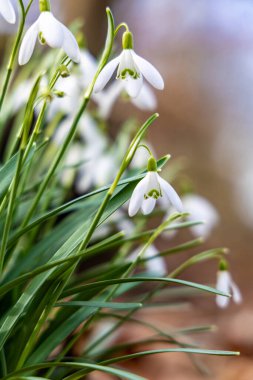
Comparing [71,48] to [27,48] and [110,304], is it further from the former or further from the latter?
[110,304]

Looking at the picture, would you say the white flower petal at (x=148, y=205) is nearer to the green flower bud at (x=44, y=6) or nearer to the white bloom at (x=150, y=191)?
the white bloom at (x=150, y=191)

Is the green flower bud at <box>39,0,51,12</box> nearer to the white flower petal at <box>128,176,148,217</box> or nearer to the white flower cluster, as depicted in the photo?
the white flower cluster

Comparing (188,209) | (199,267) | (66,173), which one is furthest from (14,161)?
(199,267)

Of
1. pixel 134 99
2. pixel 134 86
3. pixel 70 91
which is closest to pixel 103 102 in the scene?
pixel 70 91

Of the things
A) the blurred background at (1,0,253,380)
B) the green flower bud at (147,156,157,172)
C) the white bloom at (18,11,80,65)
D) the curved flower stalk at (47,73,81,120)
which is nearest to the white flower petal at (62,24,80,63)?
the white bloom at (18,11,80,65)

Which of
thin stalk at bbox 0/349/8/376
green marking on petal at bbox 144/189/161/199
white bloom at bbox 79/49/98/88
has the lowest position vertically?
thin stalk at bbox 0/349/8/376

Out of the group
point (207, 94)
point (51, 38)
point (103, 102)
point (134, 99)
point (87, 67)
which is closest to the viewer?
point (51, 38)

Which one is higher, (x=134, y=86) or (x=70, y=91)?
(x=70, y=91)

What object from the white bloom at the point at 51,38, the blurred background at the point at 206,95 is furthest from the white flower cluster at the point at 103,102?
the blurred background at the point at 206,95
